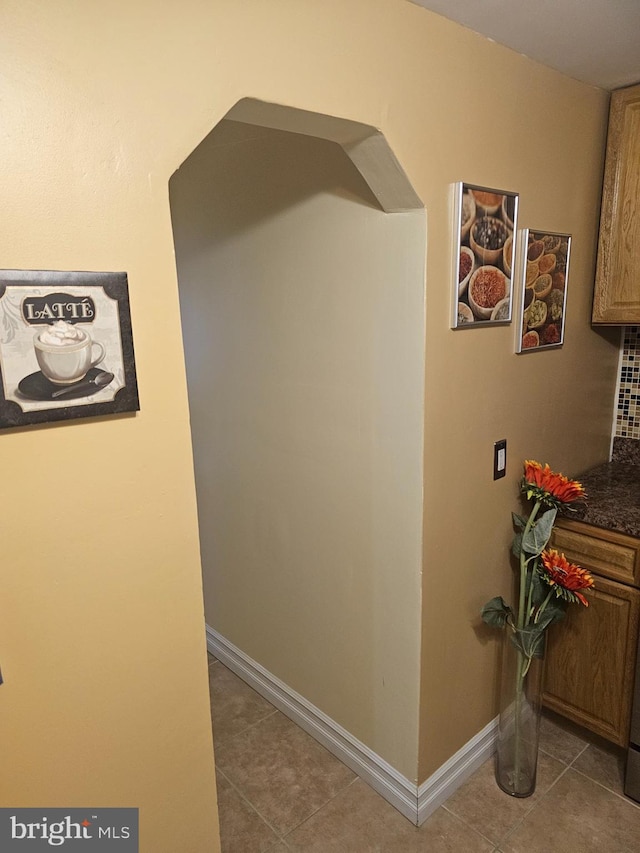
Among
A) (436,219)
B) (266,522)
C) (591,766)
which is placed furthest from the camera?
(266,522)

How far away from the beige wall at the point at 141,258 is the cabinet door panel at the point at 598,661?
926 millimetres

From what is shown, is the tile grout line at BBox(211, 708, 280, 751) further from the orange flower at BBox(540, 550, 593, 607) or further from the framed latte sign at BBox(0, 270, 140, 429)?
the framed latte sign at BBox(0, 270, 140, 429)

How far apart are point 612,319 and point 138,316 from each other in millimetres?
1761

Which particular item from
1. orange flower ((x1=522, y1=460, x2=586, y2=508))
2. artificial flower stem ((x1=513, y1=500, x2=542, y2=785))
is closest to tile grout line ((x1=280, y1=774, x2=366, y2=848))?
artificial flower stem ((x1=513, y1=500, x2=542, y2=785))

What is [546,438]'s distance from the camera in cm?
208

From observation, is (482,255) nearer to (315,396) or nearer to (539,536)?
(315,396)

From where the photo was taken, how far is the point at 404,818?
6.23ft

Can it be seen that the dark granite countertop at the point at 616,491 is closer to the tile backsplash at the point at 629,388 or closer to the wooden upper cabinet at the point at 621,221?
the tile backsplash at the point at 629,388

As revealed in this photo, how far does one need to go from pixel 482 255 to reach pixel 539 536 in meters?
0.89

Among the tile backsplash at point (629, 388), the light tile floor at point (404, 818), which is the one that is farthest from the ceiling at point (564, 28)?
the light tile floor at point (404, 818)

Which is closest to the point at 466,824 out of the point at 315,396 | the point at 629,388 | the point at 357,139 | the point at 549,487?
the point at 549,487

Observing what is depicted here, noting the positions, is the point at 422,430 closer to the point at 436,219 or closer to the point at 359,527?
the point at 359,527

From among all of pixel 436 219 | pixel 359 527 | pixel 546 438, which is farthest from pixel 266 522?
pixel 436 219

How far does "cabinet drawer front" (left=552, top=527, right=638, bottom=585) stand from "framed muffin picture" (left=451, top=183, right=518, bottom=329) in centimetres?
83
